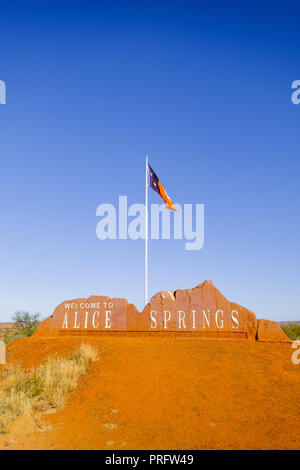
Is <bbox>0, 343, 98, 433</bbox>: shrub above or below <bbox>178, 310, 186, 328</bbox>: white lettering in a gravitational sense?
below

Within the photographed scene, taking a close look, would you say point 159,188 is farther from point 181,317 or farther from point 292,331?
Result: point 292,331

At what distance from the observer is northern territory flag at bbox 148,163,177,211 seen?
19.4 m

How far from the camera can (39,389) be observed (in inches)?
417

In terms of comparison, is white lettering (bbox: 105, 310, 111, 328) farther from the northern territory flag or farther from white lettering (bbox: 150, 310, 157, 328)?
the northern territory flag

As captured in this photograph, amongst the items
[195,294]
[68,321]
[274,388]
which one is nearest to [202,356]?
[274,388]

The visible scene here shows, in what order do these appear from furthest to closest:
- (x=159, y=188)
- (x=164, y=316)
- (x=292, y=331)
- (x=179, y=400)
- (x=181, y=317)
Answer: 1. (x=292, y=331)
2. (x=159, y=188)
3. (x=164, y=316)
4. (x=181, y=317)
5. (x=179, y=400)

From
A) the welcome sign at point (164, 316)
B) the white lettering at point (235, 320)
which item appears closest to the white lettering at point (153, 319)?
the welcome sign at point (164, 316)

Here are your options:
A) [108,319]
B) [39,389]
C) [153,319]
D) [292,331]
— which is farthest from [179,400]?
[292,331]

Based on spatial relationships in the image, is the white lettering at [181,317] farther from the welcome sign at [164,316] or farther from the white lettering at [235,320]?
the white lettering at [235,320]

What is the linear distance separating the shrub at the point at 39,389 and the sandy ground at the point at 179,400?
0.32 metres

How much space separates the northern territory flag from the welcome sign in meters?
4.72

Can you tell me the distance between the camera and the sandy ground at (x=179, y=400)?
770 centimetres

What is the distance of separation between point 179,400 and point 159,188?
1199 centimetres

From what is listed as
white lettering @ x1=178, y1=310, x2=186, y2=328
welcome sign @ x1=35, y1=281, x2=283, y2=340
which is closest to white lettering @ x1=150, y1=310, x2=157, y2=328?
welcome sign @ x1=35, y1=281, x2=283, y2=340
